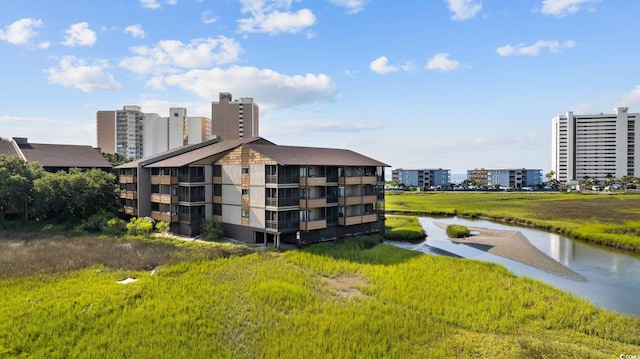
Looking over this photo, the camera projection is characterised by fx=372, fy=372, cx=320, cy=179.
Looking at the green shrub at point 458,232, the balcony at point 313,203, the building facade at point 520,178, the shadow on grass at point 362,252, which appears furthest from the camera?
the building facade at point 520,178

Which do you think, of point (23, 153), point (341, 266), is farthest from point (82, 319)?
point (23, 153)

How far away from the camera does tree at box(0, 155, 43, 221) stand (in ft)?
140

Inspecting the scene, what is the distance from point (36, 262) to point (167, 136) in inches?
4534

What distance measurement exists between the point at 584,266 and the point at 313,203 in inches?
993

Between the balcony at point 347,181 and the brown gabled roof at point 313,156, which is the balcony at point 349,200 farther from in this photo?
the brown gabled roof at point 313,156

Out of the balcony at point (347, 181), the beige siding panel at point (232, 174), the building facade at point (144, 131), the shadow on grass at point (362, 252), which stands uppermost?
the building facade at point (144, 131)

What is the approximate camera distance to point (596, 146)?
521 feet

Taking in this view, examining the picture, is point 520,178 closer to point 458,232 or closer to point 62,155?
point 458,232

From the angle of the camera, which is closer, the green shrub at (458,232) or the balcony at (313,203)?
the balcony at (313,203)

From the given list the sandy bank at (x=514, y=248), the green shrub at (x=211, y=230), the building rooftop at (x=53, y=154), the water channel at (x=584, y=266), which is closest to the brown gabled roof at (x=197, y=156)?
the green shrub at (x=211, y=230)

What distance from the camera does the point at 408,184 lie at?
187 metres

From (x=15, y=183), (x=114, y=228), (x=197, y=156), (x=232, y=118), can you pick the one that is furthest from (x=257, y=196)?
(x=232, y=118)

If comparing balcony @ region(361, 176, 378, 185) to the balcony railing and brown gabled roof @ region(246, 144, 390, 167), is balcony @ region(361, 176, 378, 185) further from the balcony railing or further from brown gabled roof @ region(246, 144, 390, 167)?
the balcony railing

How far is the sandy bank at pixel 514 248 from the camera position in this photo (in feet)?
106
